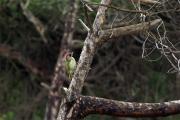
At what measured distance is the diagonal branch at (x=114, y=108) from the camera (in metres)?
3.39

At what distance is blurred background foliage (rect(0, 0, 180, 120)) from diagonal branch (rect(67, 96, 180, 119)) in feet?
12.3

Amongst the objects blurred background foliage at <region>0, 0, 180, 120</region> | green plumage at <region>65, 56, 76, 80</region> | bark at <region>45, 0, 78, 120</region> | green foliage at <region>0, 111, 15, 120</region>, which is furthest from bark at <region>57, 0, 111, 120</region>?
green foliage at <region>0, 111, 15, 120</region>

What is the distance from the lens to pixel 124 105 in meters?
3.40

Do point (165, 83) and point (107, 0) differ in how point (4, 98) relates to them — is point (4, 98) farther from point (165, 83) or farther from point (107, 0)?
point (107, 0)

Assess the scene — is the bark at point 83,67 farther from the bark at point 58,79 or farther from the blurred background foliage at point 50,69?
the blurred background foliage at point 50,69

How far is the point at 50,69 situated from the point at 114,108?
16.1 feet

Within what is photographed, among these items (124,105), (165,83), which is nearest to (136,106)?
(124,105)

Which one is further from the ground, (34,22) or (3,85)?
(34,22)

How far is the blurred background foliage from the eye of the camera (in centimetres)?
745

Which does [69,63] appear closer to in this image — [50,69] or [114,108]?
[114,108]

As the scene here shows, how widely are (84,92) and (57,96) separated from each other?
19.1 ft

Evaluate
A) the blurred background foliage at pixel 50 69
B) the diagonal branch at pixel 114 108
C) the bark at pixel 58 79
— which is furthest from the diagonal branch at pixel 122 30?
the blurred background foliage at pixel 50 69

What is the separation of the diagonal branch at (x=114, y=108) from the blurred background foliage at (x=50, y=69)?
3756 millimetres

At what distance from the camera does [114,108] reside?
3395 millimetres
